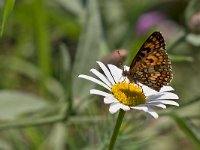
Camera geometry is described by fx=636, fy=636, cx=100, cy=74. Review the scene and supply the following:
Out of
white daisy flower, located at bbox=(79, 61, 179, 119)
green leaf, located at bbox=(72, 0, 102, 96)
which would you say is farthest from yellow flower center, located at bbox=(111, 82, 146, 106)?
green leaf, located at bbox=(72, 0, 102, 96)

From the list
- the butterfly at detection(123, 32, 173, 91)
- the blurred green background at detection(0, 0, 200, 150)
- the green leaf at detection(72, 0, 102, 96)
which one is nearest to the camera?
the butterfly at detection(123, 32, 173, 91)

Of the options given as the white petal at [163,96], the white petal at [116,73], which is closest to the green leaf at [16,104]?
the white petal at [116,73]

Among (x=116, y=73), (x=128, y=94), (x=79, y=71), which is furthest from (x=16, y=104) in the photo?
(x=128, y=94)

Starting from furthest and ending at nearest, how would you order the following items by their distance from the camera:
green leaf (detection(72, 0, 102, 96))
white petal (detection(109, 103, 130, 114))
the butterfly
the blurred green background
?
green leaf (detection(72, 0, 102, 96))
the blurred green background
the butterfly
white petal (detection(109, 103, 130, 114))

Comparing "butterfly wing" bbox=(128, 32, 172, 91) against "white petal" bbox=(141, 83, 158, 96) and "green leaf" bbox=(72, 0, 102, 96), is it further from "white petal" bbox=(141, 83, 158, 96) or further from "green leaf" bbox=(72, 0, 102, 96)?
"green leaf" bbox=(72, 0, 102, 96)

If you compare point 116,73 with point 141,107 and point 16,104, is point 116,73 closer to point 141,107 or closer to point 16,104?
point 141,107

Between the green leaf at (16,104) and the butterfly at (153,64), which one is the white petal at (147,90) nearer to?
the butterfly at (153,64)
